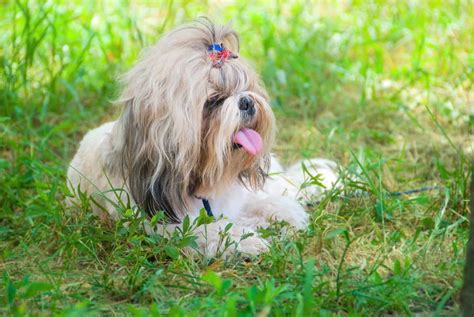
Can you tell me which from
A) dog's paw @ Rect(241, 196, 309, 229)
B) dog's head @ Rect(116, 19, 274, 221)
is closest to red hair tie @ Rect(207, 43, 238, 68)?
dog's head @ Rect(116, 19, 274, 221)

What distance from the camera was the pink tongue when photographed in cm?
322

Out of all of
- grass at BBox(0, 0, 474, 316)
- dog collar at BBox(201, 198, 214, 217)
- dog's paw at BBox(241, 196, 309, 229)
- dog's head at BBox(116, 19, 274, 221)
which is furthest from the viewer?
dog's paw at BBox(241, 196, 309, 229)

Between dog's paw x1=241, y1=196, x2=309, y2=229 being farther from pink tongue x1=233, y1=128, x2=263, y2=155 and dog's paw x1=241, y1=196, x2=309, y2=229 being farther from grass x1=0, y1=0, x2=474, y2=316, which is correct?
pink tongue x1=233, y1=128, x2=263, y2=155

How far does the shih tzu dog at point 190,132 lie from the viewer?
316cm

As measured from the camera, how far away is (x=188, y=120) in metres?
3.15

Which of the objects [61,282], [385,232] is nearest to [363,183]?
[385,232]

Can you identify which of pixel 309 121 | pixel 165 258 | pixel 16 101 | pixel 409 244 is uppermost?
pixel 309 121

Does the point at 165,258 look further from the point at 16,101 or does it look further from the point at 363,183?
the point at 16,101

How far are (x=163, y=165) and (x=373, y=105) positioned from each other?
2.25 metres

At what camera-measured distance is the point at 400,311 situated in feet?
8.72

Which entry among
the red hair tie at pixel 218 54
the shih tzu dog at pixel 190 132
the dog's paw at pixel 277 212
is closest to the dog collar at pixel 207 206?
the shih tzu dog at pixel 190 132

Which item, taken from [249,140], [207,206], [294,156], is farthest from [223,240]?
[294,156]

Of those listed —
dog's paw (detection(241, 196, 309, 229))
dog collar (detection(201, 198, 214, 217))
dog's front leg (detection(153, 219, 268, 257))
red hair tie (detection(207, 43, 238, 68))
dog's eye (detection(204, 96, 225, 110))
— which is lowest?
dog's front leg (detection(153, 219, 268, 257))

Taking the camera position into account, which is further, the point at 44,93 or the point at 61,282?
the point at 44,93
